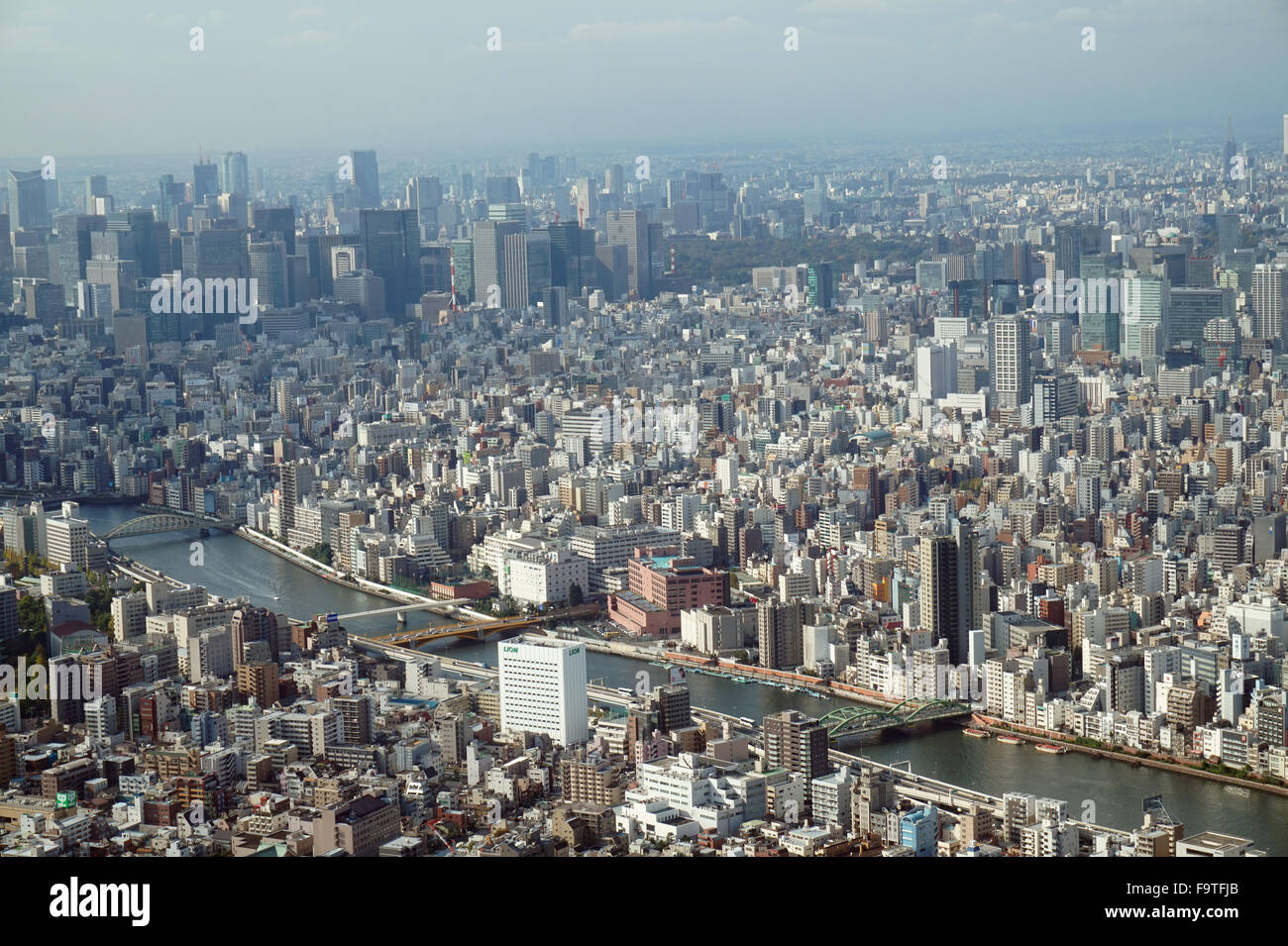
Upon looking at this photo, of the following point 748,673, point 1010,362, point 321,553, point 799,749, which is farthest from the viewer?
point 1010,362

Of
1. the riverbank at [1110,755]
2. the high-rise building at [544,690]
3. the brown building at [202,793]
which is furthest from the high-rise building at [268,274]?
the brown building at [202,793]

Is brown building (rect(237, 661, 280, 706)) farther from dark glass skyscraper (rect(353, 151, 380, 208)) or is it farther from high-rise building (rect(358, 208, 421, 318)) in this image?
high-rise building (rect(358, 208, 421, 318))

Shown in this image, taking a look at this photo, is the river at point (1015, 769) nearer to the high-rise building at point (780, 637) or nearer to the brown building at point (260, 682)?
the high-rise building at point (780, 637)

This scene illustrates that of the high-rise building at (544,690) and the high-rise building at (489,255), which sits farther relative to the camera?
the high-rise building at (489,255)

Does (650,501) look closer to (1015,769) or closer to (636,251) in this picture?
(1015,769)

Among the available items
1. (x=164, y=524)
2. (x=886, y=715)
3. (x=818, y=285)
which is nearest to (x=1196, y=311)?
(x=818, y=285)
